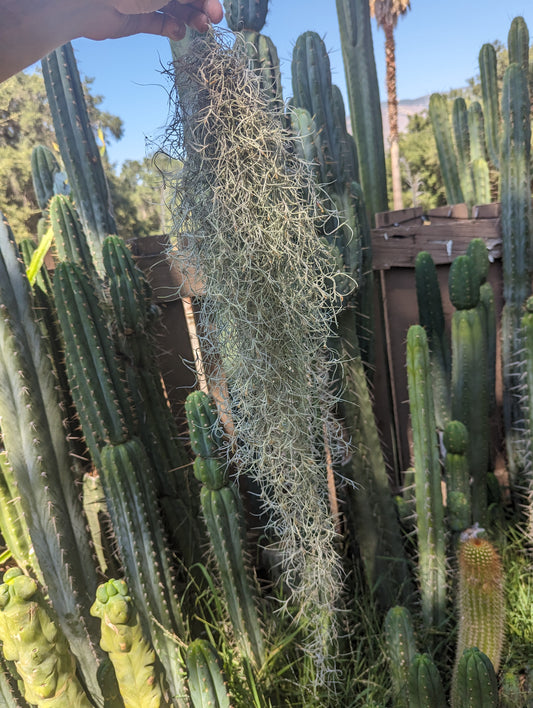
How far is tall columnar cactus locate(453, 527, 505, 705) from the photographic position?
155cm

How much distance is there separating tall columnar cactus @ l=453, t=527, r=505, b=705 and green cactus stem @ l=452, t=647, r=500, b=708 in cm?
29

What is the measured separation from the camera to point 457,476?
1.85m

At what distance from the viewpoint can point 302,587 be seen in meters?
1.48

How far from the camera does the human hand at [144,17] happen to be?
1003 millimetres

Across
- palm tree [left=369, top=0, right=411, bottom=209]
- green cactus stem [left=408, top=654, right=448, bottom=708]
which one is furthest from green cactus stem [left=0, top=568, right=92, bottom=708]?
palm tree [left=369, top=0, right=411, bottom=209]

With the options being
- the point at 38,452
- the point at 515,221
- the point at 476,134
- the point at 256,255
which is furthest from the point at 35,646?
the point at 476,134

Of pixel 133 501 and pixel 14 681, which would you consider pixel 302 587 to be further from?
pixel 14 681

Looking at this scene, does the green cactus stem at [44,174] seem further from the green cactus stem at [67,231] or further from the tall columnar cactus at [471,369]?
the tall columnar cactus at [471,369]

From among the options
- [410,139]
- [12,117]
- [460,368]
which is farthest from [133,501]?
[410,139]

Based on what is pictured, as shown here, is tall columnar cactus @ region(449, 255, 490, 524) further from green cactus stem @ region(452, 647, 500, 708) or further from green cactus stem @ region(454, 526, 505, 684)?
green cactus stem @ region(452, 647, 500, 708)

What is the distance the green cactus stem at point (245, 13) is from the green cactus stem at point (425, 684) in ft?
7.03

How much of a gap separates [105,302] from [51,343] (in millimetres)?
286

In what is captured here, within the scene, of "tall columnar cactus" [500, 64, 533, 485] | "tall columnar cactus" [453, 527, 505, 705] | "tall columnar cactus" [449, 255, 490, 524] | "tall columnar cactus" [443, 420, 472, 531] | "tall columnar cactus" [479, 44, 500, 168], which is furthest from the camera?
"tall columnar cactus" [479, 44, 500, 168]

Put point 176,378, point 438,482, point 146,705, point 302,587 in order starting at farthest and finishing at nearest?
point 176,378 → point 438,482 → point 302,587 → point 146,705
